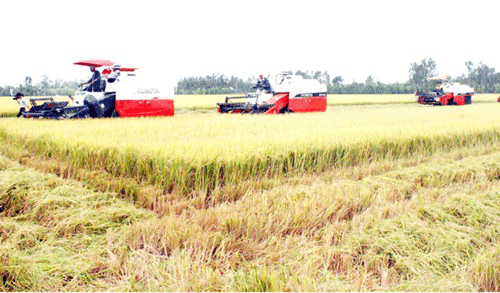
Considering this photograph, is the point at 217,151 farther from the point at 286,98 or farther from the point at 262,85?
the point at 262,85

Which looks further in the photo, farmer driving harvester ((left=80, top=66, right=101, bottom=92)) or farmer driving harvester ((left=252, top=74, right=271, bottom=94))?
farmer driving harvester ((left=252, top=74, right=271, bottom=94))

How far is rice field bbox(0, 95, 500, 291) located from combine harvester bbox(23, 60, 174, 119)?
5.29 metres

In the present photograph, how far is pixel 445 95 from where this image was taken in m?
23.6

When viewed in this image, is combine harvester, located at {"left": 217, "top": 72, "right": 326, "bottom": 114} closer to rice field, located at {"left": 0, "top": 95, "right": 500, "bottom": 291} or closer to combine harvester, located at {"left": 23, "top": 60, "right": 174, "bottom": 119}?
combine harvester, located at {"left": 23, "top": 60, "right": 174, "bottom": 119}

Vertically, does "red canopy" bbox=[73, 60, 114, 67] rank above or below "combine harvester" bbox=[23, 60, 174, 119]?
above

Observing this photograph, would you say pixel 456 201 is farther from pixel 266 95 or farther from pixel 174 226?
Result: pixel 266 95

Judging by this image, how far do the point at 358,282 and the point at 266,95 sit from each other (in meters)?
12.7

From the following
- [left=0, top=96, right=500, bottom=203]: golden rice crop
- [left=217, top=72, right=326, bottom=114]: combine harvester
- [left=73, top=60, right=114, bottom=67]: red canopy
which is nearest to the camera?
[left=0, top=96, right=500, bottom=203]: golden rice crop

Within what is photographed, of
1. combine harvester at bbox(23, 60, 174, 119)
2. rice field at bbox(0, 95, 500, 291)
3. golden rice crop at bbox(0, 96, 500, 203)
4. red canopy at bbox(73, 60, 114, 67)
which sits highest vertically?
red canopy at bbox(73, 60, 114, 67)

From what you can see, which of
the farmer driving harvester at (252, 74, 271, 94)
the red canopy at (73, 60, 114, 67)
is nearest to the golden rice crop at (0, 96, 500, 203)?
the red canopy at (73, 60, 114, 67)

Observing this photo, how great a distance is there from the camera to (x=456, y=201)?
140 inches

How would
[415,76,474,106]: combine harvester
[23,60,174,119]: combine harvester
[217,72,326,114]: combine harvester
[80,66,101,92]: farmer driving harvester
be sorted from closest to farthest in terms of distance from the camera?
[23,60,174,119]: combine harvester → [80,66,101,92]: farmer driving harvester → [217,72,326,114]: combine harvester → [415,76,474,106]: combine harvester

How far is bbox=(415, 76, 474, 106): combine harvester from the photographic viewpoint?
23.6 meters

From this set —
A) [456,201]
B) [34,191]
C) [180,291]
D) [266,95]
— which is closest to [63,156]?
[34,191]
